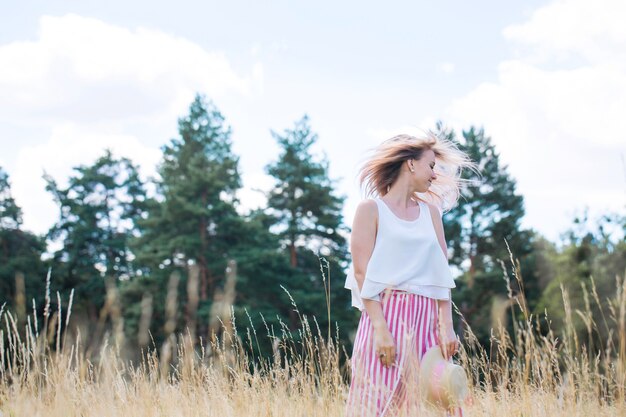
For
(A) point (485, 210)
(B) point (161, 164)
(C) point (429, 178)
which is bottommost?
(C) point (429, 178)

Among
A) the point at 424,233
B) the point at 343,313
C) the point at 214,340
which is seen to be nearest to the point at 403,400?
the point at 424,233

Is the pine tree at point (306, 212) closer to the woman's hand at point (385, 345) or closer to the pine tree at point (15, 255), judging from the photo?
the pine tree at point (15, 255)

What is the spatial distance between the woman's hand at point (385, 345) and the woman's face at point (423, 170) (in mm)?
754

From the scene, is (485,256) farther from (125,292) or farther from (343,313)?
(125,292)

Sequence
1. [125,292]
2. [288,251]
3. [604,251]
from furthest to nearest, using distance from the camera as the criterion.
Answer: [604,251], [288,251], [125,292]

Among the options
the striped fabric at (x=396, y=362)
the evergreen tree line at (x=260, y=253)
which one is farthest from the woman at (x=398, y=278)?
the evergreen tree line at (x=260, y=253)

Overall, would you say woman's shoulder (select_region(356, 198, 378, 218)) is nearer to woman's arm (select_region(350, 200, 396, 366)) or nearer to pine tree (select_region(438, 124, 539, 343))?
woman's arm (select_region(350, 200, 396, 366))

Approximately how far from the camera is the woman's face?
320cm

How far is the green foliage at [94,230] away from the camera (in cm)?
2822

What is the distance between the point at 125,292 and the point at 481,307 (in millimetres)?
12926

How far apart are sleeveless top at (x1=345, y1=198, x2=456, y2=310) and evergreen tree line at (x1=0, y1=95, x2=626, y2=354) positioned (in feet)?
61.0

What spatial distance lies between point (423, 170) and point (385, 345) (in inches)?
34.6

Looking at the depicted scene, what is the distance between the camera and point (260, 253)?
23016 millimetres

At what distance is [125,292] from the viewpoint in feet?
76.7
